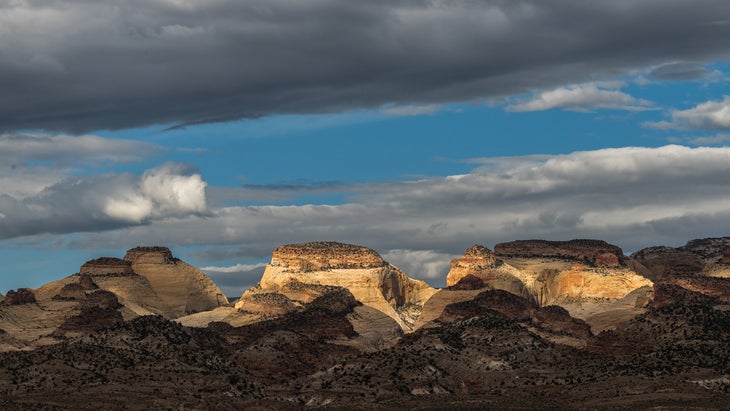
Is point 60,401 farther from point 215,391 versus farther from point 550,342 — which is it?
point 550,342

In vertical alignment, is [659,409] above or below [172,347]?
below

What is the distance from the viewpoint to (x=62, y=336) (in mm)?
195500

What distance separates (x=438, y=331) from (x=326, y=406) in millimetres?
37174

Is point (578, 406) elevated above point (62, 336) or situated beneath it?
situated beneath

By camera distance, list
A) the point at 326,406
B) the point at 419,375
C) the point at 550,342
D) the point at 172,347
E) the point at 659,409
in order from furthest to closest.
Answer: the point at 550,342
the point at 172,347
the point at 419,375
the point at 326,406
the point at 659,409

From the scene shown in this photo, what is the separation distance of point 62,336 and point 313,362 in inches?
1541

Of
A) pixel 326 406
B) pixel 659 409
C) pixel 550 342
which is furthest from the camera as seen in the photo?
pixel 550 342

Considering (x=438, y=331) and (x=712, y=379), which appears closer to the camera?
(x=712, y=379)

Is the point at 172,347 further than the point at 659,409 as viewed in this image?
Yes

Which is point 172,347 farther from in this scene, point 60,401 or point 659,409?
point 659,409

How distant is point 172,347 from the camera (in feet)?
538

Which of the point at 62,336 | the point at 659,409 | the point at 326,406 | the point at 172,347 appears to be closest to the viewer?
the point at 659,409

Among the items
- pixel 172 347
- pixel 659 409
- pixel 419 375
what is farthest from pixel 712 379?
pixel 172 347

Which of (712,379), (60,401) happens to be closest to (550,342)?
(712,379)
